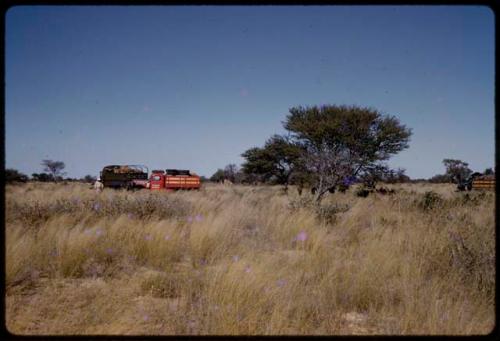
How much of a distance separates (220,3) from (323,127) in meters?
12.3

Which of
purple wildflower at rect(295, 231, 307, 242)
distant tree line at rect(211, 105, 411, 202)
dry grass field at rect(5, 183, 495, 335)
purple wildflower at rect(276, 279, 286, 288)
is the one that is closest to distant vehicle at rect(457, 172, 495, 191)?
distant tree line at rect(211, 105, 411, 202)

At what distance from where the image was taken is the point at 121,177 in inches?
704

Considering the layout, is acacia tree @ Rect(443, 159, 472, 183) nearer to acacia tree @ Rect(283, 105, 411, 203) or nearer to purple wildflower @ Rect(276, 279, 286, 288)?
acacia tree @ Rect(283, 105, 411, 203)

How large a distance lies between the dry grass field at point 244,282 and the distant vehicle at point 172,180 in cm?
1220

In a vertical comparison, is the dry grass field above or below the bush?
below

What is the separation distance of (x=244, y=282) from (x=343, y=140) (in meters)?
10.6

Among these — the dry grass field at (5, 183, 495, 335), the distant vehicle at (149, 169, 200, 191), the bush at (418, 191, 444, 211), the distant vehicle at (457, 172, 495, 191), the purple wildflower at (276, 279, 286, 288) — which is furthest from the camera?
the distant vehicle at (457, 172, 495, 191)

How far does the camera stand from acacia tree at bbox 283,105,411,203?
1055 cm

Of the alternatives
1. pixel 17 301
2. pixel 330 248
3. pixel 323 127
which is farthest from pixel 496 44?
pixel 323 127

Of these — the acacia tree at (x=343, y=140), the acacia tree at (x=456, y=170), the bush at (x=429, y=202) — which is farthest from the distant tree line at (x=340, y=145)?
the acacia tree at (x=456, y=170)

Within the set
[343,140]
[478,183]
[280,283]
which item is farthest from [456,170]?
[280,283]

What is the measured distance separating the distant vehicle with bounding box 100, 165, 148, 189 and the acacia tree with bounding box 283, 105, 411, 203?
8701 millimetres

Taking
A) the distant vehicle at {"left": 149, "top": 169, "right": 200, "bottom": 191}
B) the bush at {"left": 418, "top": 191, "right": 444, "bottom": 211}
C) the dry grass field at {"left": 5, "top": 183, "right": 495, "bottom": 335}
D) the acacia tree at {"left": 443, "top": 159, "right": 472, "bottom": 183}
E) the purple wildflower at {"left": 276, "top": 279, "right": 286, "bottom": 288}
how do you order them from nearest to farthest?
the dry grass field at {"left": 5, "top": 183, "right": 495, "bottom": 335}, the purple wildflower at {"left": 276, "top": 279, "right": 286, "bottom": 288}, the bush at {"left": 418, "top": 191, "right": 444, "bottom": 211}, the distant vehicle at {"left": 149, "top": 169, "right": 200, "bottom": 191}, the acacia tree at {"left": 443, "top": 159, "right": 472, "bottom": 183}

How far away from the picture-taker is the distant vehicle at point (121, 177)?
697 inches
